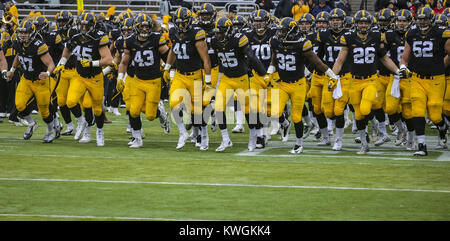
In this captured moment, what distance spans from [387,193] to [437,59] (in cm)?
325

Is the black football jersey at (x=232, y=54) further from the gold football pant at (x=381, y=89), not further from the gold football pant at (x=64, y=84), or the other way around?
the gold football pant at (x=64, y=84)

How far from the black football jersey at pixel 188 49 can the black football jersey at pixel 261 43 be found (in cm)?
136

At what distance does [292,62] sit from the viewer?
33.9ft

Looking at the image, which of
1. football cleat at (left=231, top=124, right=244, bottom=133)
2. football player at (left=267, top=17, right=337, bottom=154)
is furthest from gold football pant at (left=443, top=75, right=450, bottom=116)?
football cleat at (left=231, top=124, right=244, bottom=133)

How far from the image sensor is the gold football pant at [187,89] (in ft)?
35.1

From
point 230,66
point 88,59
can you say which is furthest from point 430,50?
point 88,59

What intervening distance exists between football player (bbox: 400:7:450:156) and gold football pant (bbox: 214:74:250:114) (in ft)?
7.35

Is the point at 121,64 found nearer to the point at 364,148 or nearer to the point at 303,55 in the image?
the point at 303,55

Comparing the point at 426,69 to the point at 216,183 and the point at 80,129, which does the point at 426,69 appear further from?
the point at 80,129

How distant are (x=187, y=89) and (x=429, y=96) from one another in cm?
339

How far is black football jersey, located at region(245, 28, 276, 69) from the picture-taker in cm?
1176
